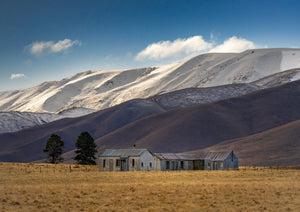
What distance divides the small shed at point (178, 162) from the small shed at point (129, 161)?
1.26 m

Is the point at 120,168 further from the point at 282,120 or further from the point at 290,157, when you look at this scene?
the point at 282,120

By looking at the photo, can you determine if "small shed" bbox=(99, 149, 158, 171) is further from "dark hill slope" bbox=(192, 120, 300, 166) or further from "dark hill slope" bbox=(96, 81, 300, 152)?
"dark hill slope" bbox=(96, 81, 300, 152)

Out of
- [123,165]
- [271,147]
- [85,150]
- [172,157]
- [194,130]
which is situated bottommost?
[123,165]

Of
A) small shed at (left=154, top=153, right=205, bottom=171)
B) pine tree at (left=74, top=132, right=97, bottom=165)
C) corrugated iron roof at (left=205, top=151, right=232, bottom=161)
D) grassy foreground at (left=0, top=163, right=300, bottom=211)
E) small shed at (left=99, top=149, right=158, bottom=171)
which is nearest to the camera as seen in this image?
grassy foreground at (left=0, top=163, right=300, bottom=211)

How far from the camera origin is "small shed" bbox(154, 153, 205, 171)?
225 feet

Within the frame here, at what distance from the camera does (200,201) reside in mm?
29078

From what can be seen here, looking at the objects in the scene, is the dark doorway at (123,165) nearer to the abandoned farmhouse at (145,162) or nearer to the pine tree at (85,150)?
the abandoned farmhouse at (145,162)

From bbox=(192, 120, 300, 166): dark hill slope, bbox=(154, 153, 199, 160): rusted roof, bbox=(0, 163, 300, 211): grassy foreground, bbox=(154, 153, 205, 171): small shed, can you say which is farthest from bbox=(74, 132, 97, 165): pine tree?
bbox=(192, 120, 300, 166): dark hill slope

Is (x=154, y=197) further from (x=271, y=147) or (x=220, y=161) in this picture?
(x=271, y=147)

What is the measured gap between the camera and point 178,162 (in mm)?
71438

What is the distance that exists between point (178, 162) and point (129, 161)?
27.1ft

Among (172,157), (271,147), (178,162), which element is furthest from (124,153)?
(271,147)

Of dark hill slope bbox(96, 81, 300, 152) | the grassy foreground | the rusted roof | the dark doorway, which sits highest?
dark hill slope bbox(96, 81, 300, 152)

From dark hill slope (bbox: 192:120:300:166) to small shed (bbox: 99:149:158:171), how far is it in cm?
5467
